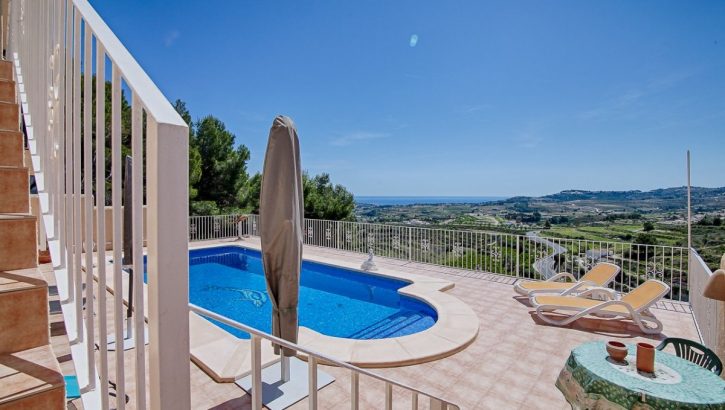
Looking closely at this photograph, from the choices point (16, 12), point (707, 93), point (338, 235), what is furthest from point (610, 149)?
point (16, 12)

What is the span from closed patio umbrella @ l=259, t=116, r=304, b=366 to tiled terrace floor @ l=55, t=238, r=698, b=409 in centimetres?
82

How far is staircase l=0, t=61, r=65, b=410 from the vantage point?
1057 millimetres

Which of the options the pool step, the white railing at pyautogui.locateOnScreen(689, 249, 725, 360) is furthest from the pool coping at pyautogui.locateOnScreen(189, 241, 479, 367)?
the white railing at pyautogui.locateOnScreen(689, 249, 725, 360)

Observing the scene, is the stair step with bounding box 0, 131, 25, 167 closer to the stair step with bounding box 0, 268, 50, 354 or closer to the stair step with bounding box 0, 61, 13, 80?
the stair step with bounding box 0, 268, 50, 354

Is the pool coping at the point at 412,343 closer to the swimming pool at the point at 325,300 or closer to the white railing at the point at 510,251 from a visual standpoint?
the swimming pool at the point at 325,300

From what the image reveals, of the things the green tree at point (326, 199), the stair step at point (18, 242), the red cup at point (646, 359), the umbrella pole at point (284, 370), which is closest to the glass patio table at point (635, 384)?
the red cup at point (646, 359)

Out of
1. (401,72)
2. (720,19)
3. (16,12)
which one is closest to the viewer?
(16,12)

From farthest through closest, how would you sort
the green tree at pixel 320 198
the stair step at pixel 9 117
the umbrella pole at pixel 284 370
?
the green tree at pixel 320 198 → the umbrella pole at pixel 284 370 → the stair step at pixel 9 117

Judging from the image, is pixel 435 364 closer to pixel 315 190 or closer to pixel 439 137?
pixel 315 190

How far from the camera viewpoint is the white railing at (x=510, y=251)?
21.2 ft

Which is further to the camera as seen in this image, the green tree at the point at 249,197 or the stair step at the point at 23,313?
the green tree at the point at 249,197

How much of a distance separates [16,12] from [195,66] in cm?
1479

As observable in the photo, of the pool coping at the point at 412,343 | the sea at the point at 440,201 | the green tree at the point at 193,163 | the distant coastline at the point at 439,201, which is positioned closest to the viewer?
the pool coping at the point at 412,343

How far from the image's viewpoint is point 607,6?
399 inches
